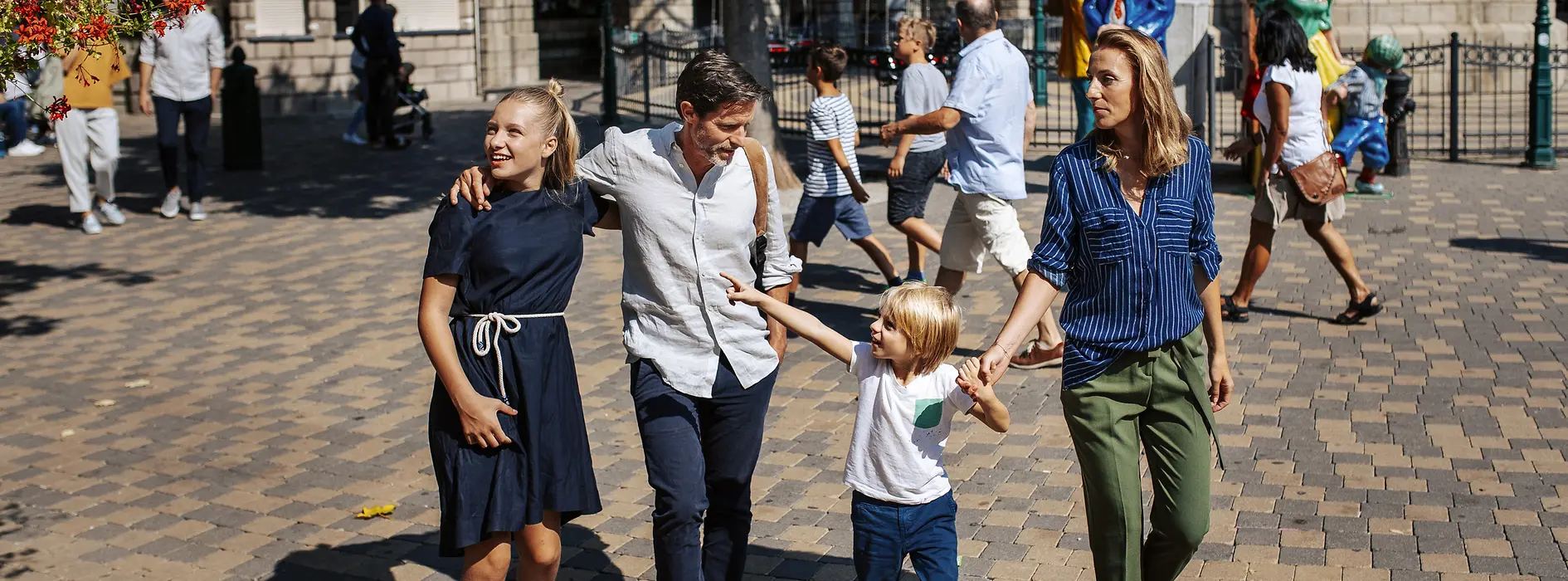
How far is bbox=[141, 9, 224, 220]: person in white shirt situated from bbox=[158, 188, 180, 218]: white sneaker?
→ 0.06m

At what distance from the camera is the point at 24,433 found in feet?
22.2

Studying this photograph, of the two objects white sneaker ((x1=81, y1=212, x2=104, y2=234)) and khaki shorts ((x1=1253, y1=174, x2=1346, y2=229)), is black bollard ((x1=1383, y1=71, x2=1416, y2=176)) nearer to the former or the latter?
khaki shorts ((x1=1253, y1=174, x2=1346, y2=229))

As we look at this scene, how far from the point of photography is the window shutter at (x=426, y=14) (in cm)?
2231

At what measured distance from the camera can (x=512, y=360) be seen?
12.8ft

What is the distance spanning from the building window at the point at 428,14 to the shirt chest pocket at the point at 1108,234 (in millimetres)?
19617

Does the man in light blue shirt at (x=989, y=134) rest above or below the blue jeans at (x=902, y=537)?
above

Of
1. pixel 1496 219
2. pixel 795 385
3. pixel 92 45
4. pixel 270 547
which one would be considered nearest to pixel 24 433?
pixel 270 547

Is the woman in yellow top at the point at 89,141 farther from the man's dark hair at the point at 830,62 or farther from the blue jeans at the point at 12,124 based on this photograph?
the man's dark hair at the point at 830,62

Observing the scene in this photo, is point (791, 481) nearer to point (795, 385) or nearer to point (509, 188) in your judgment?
point (795, 385)

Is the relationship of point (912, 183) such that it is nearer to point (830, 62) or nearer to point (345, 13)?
point (830, 62)

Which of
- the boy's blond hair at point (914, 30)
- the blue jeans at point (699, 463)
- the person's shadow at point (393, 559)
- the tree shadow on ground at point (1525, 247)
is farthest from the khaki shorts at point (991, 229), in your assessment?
the tree shadow on ground at point (1525, 247)

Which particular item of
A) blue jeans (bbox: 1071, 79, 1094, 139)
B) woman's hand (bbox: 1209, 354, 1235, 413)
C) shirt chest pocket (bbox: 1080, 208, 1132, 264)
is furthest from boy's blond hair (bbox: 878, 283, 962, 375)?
blue jeans (bbox: 1071, 79, 1094, 139)

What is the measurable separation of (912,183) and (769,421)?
2240mm

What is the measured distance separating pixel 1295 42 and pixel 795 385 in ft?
9.83
